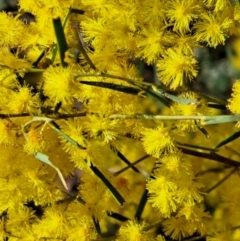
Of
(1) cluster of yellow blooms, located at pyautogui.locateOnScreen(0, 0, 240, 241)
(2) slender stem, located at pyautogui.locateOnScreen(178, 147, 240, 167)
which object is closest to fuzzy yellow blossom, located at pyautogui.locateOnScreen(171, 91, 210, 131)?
(1) cluster of yellow blooms, located at pyautogui.locateOnScreen(0, 0, 240, 241)

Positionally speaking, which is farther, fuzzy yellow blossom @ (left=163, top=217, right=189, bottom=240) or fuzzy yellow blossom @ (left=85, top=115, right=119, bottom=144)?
fuzzy yellow blossom @ (left=163, top=217, right=189, bottom=240)

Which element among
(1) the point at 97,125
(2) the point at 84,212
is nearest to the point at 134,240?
(2) the point at 84,212

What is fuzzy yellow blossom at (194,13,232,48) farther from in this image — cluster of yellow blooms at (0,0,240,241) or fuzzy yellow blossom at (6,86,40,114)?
fuzzy yellow blossom at (6,86,40,114)

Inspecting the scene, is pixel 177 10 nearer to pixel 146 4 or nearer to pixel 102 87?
pixel 146 4

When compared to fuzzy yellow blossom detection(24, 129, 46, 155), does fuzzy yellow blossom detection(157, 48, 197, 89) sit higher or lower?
higher

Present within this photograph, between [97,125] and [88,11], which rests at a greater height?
[88,11]

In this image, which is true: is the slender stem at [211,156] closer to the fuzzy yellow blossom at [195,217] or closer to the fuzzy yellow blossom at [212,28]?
the fuzzy yellow blossom at [195,217]

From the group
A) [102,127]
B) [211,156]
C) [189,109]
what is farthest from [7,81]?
[211,156]
